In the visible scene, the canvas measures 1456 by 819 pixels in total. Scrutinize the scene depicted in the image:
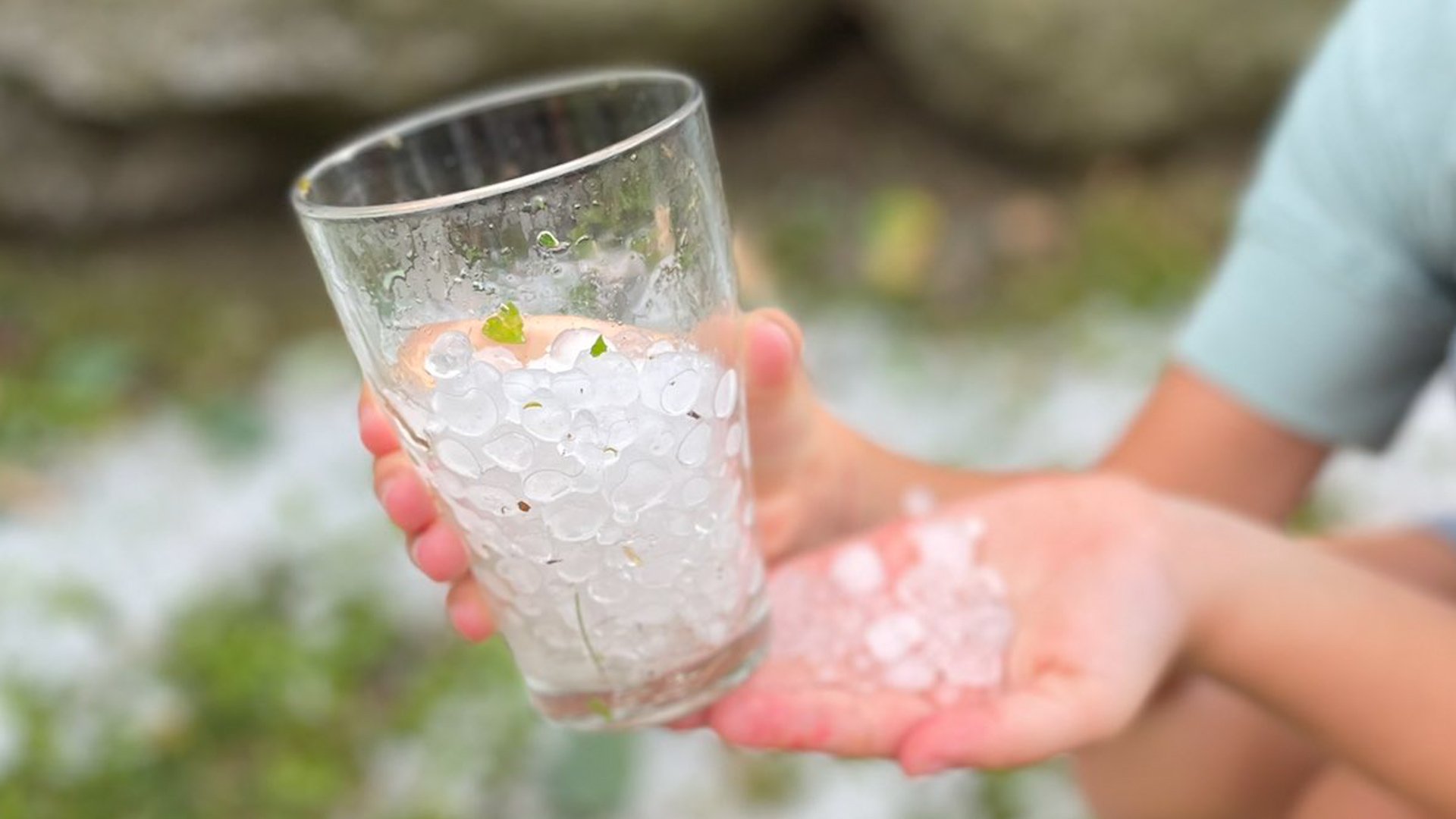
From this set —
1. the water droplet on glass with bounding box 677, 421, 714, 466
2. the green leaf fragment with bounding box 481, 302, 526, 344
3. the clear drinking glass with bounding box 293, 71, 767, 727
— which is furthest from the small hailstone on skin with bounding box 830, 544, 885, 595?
the green leaf fragment with bounding box 481, 302, 526, 344

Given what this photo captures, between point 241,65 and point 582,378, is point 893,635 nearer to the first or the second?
point 582,378

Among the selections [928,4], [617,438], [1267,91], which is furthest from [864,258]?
[617,438]

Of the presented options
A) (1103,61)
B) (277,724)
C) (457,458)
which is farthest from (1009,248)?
(457,458)

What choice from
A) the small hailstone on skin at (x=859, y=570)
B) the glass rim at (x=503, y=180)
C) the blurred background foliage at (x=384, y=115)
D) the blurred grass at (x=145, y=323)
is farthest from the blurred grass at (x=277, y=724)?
the glass rim at (x=503, y=180)

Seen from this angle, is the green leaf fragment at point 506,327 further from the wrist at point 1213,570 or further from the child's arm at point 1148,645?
the wrist at point 1213,570

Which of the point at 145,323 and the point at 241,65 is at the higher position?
the point at 241,65

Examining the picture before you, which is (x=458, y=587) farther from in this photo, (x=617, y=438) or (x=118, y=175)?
(x=118, y=175)
